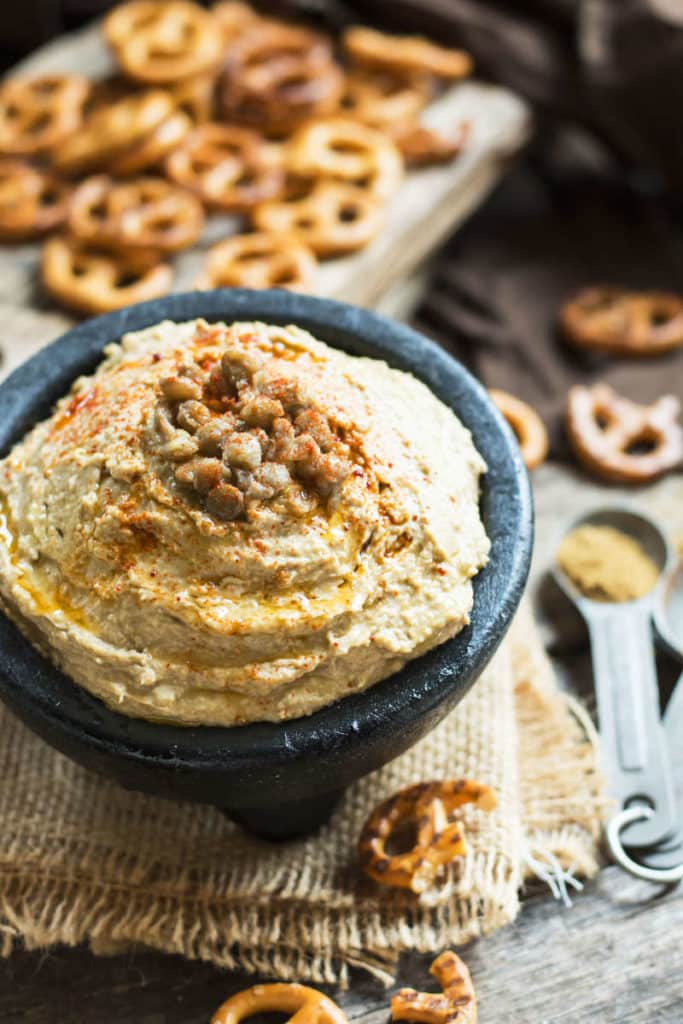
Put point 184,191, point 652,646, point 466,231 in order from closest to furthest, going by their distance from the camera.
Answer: point 652,646
point 184,191
point 466,231

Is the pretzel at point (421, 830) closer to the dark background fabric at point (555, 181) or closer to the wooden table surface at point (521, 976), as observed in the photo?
the wooden table surface at point (521, 976)

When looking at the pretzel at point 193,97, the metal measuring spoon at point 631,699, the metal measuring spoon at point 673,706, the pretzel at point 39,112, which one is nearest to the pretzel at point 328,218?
the pretzel at point 193,97

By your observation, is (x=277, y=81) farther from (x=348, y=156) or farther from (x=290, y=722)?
(x=290, y=722)

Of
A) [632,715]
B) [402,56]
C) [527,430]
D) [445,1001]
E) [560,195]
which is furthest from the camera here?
[560,195]

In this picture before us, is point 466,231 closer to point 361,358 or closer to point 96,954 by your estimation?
point 361,358

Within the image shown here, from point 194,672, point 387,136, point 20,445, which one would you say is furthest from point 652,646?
point 387,136

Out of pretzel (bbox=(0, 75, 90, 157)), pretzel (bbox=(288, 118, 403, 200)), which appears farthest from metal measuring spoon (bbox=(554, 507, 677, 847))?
pretzel (bbox=(0, 75, 90, 157))

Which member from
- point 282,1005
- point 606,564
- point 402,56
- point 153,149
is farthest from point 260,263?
point 282,1005
